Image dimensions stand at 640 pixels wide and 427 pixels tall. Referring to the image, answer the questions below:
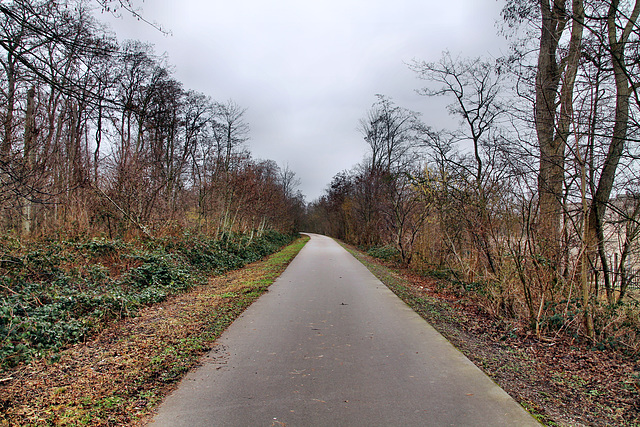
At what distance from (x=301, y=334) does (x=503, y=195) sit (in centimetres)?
470

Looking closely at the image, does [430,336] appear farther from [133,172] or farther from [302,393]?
[133,172]

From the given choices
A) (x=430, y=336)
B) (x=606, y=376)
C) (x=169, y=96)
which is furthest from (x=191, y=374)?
(x=169, y=96)

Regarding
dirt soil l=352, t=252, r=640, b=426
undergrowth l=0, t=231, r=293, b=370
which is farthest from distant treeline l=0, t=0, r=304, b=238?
dirt soil l=352, t=252, r=640, b=426

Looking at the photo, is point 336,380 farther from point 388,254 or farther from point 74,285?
point 388,254

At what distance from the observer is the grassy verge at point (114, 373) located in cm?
280

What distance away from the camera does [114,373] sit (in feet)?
11.8

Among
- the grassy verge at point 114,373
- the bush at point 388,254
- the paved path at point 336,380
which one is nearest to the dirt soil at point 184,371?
the grassy verge at point 114,373

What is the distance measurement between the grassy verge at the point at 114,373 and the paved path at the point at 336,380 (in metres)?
0.25

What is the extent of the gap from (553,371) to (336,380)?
8.17ft

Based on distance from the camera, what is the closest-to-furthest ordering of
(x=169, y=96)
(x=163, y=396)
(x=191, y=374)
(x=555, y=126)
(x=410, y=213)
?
(x=163, y=396) < (x=191, y=374) < (x=555, y=126) < (x=410, y=213) < (x=169, y=96)

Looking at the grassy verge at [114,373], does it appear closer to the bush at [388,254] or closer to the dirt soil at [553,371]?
the dirt soil at [553,371]

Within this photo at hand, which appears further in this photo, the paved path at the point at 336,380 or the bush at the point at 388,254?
the bush at the point at 388,254

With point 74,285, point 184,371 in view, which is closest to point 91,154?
point 74,285

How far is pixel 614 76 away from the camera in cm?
546
